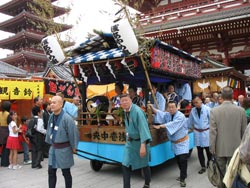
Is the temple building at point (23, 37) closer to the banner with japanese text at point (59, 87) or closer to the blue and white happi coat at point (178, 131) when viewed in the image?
the banner with japanese text at point (59, 87)

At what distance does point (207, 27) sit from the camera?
12.7m

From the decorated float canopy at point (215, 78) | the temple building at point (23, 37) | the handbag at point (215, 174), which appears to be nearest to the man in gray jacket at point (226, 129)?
the handbag at point (215, 174)

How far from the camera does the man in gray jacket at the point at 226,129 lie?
13.0ft

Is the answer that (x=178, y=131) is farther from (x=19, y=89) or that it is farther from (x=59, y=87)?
(x=59, y=87)

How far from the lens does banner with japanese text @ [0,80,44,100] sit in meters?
8.98

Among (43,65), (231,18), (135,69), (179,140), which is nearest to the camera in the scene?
(179,140)

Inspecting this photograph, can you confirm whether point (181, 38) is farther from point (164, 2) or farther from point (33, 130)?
point (33, 130)

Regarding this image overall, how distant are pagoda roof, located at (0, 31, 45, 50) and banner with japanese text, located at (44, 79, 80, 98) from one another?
704 inches

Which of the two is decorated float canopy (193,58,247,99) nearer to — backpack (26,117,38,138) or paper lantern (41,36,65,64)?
paper lantern (41,36,65,64)

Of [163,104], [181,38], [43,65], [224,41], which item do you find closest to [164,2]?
[181,38]

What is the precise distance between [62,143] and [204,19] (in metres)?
10.8

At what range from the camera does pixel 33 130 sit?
7.04 meters

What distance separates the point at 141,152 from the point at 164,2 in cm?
1433

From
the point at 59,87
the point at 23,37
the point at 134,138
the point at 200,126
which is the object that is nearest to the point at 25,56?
the point at 23,37
